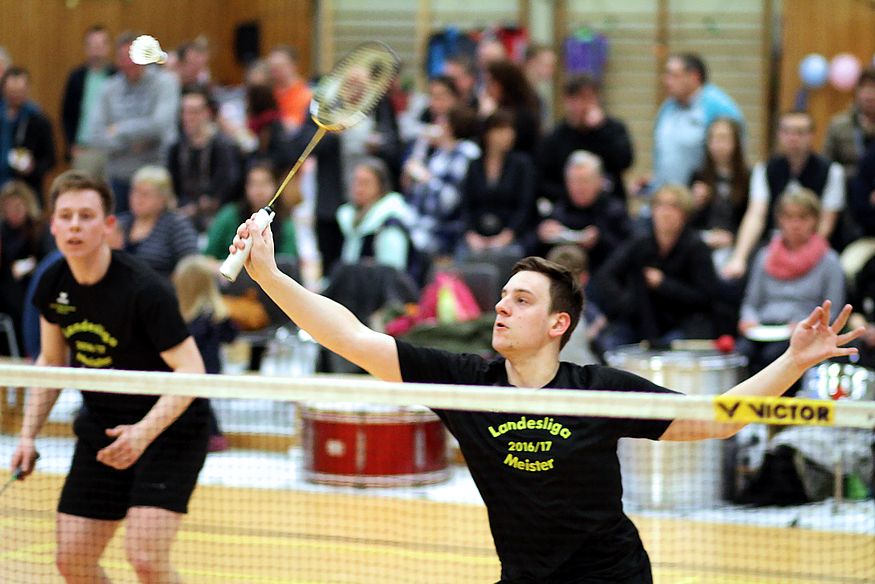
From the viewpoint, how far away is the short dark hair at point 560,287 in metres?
5.12

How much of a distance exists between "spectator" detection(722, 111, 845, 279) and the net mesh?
1.98 metres

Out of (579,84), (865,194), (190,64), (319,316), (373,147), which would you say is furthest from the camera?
(190,64)

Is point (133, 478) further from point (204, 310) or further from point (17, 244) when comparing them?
point (17, 244)

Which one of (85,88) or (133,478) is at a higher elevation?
(85,88)

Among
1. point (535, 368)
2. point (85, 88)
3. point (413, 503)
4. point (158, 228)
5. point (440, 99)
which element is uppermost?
point (85, 88)

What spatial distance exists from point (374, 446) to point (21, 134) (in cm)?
674

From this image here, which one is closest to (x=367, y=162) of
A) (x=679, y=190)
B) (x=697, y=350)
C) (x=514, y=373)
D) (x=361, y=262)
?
(x=361, y=262)

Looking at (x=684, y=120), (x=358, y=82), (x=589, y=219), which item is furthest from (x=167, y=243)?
(x=358, y=82)

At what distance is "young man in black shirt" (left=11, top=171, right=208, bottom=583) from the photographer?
5984 millimetres

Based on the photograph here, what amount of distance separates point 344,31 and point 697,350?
1195 cm

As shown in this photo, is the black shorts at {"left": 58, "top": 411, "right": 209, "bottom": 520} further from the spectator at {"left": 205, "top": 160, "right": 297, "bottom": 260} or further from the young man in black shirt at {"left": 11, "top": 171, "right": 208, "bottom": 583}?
the spectator at {"left": 205, "top": 160, "right": 297, "bottom": 260}

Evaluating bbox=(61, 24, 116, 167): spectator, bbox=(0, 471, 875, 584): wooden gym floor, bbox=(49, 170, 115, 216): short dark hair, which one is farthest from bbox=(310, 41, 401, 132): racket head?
bbox=(61, 24, 116, 167): spectator

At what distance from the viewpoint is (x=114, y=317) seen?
6.07m

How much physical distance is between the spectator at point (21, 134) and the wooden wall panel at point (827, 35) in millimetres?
9009
